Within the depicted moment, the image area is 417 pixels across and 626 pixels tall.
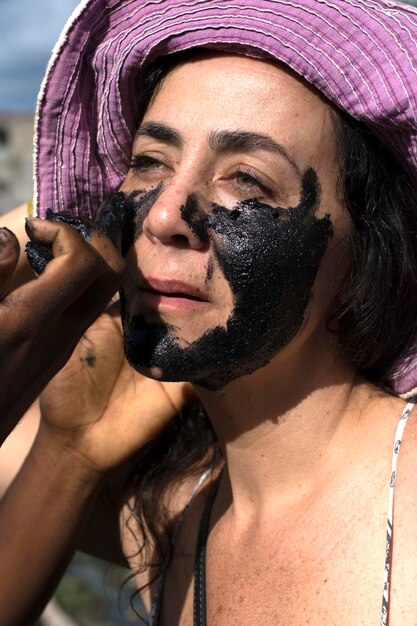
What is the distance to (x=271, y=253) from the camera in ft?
6.98

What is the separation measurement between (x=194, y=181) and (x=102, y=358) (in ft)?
2.86

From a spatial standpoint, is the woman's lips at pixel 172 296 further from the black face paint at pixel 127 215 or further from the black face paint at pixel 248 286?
the black face paint at pixel 127 215

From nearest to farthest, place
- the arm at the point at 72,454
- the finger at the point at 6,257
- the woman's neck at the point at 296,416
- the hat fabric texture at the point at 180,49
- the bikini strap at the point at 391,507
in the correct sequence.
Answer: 1. the finger at the point at 6,257
2. the bikini strap at the point at 391,507
3. the hat fabric texture at the point at 180,49
4. the woman's neck at the point at 296,416
5. the arm at the point at 72,454

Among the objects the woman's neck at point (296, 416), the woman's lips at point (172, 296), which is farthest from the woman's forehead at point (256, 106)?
Result: the woman's neck at point (296, 416)

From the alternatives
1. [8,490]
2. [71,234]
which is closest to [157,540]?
[8,490]

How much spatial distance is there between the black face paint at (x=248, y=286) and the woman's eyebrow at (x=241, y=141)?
0.12 m

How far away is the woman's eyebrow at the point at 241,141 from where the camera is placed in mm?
2104

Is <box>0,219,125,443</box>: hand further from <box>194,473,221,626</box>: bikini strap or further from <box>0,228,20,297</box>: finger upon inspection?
<box>194,473,221,626</box>: bikini strap

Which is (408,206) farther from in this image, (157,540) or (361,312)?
(157,540)

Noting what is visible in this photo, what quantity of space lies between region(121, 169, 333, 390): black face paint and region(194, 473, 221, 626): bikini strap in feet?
2.09

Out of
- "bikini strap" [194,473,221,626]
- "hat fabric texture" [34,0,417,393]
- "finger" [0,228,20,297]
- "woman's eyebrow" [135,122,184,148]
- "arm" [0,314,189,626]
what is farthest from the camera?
"arm" [0,314,189,626]

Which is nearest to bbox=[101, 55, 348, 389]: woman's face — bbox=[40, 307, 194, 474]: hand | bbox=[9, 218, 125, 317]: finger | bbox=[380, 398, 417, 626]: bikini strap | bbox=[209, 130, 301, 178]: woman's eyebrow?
bbox=[209, 130, 301, 178]: woman's eyebrow

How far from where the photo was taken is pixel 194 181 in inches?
83.7

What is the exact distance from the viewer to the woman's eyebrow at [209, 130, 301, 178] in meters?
2.10
